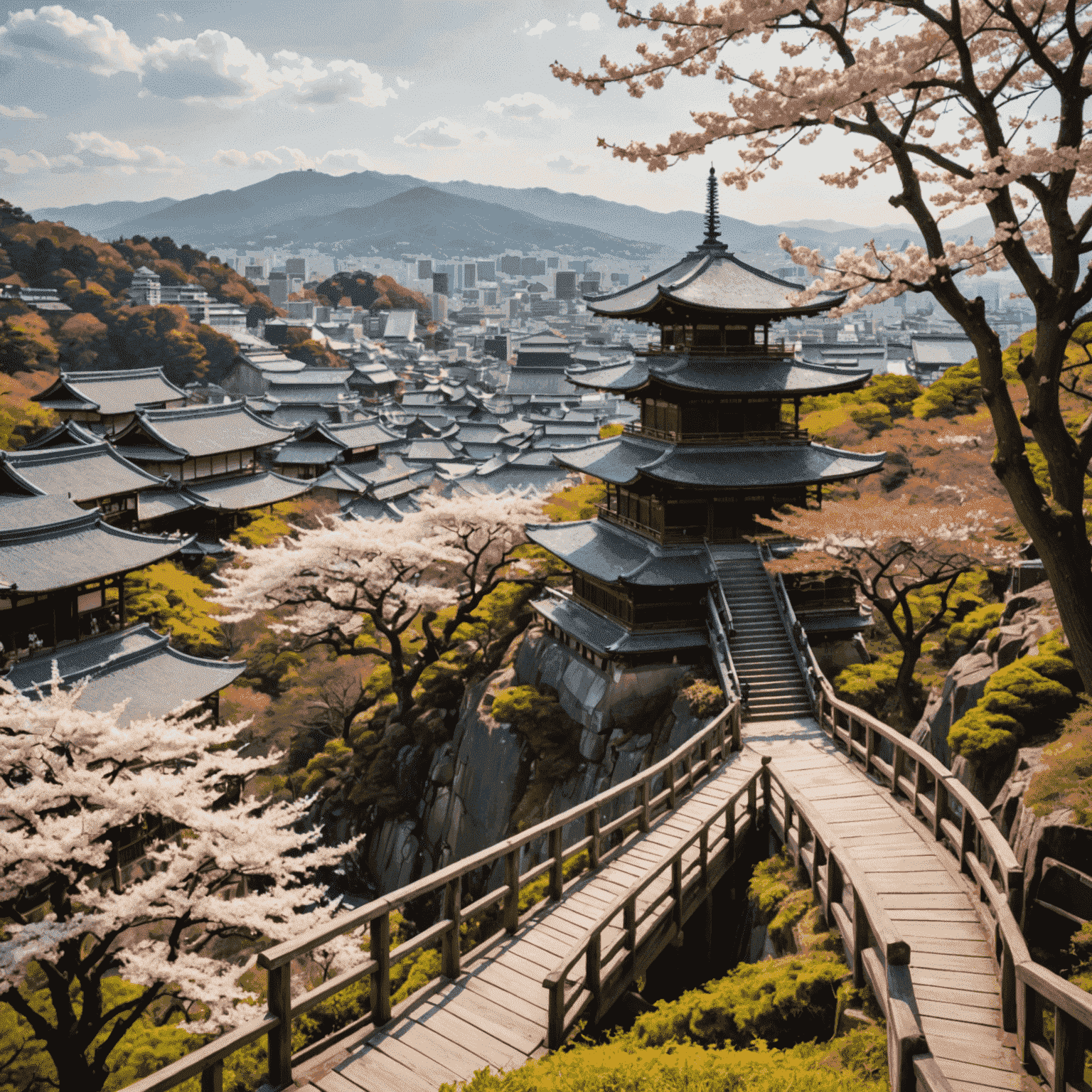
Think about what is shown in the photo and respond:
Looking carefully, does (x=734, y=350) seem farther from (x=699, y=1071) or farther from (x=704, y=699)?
(x=699, y=1071)

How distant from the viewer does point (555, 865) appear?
10.3m

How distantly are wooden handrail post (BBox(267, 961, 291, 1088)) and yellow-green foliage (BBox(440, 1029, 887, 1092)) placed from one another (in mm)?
1325

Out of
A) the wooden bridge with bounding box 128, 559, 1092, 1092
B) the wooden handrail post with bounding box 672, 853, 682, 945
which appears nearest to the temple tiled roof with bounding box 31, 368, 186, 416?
the wooden bridge with bounding box 128, 559, 1092, 1092

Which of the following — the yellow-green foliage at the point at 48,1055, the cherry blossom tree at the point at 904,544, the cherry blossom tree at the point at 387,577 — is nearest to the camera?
the yellow-green foliage at the point at 48,1055

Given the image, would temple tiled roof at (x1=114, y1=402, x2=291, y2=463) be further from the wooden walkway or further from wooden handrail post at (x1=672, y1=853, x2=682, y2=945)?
wooden handrail post at (x1=672, y1=853, x2=682, y2=945)

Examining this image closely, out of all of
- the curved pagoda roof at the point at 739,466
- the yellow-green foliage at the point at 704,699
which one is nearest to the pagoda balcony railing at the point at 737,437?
the curved pagoda roof at the point at 739,466

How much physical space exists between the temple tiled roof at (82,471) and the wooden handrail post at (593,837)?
26.1 meters

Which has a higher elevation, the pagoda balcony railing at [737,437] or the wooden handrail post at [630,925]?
the pagoda balcony railing at [737,437]

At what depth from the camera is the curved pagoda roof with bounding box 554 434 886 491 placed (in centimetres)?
2409

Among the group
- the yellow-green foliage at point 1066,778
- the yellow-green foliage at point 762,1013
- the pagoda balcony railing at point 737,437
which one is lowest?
the yellow-green foliage at point 762,1013

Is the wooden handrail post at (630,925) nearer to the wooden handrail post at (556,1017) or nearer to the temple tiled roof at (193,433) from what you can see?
the wooden handrail post at (556,1017)

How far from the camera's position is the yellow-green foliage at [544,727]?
79.5 ft

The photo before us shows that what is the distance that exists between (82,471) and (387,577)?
13.3 meters

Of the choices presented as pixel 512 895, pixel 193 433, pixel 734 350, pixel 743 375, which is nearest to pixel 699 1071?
pixel 512 895
